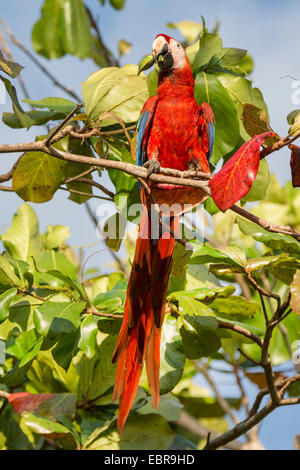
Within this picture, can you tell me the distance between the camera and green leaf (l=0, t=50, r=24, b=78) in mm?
1093

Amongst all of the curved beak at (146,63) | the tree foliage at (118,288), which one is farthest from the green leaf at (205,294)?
the curved beak at (146,63)

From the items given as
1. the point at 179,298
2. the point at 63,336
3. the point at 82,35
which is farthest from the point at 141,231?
the point at 82,35

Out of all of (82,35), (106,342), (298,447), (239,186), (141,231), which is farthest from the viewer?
(82,35)

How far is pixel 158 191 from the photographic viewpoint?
1.59 metres

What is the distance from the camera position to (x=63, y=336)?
53.2 inches

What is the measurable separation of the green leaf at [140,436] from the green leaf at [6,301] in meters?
0.54

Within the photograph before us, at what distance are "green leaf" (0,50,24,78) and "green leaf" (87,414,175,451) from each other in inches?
40.6

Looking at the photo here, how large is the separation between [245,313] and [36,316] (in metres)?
0.55

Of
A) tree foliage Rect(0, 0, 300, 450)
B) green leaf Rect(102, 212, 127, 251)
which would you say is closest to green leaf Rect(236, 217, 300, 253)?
tree foliage Rect(0, 0, 300, 450)

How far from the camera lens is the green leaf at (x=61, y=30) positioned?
293cm

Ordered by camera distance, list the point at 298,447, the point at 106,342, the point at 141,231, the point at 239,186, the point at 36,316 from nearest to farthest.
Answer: the point at 239,186 → the point at 36,316 → the point at 141,231 → the point at 106,342 → the point at 298,447

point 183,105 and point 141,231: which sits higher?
point 183,105

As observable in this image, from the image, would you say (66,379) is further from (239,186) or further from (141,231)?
(239,186)

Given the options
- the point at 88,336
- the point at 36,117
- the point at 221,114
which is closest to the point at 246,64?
the point at 221,114
